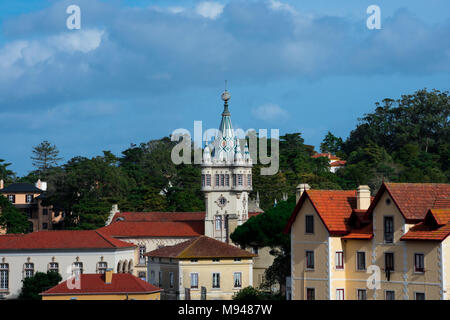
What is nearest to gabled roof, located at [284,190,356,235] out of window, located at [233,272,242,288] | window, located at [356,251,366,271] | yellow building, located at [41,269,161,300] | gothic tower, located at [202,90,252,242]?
window, located at [356,251,366,271]

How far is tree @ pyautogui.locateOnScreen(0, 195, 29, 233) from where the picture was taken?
128m

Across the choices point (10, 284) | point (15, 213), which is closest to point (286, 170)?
point (15, 213)

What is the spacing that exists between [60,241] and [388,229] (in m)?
47.4

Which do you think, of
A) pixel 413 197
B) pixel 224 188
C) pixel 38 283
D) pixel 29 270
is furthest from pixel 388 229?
pixel 224 188

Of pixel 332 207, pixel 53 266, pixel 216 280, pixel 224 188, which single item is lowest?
pixel 216 280

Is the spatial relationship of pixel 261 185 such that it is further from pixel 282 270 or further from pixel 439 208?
pixel 439 208

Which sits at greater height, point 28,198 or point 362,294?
point 28,198

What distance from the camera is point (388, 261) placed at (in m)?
55.2

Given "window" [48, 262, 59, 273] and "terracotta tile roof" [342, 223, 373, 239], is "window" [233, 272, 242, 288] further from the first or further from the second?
"terracotta tile roof" [342, 223, 373, 239]

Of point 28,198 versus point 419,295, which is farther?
point 28,198

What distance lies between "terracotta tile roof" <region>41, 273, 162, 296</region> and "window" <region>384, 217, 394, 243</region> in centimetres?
2290

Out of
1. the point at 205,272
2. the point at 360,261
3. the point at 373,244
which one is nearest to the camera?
the point at 373,244

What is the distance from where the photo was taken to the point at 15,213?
131m

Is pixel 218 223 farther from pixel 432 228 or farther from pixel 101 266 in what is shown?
pixel 432 228
